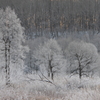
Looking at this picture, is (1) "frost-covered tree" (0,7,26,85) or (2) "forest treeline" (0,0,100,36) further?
(2) "forest treeline" (0,0,100,36)

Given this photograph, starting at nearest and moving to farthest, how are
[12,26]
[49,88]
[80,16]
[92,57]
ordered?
[49,88] → [12,26] → [92,57] → [80,16]

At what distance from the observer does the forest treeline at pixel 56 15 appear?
6894 cm

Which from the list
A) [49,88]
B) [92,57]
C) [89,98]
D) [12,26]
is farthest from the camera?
[92,57]

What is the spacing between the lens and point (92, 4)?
7862cm

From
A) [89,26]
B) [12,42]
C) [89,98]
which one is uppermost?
[89,26]

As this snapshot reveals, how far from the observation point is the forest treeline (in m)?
68.9

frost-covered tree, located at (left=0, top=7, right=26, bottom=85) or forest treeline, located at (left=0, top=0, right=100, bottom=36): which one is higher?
forest treeline, located at (left=0, top=0, right=100, bottom=36)

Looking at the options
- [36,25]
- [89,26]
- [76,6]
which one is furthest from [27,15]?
[89,26]

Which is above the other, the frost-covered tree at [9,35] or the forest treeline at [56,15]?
the forest treeline at [56,15]

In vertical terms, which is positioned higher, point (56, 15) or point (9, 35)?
point (56, 15)

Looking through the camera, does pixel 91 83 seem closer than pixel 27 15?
Yes

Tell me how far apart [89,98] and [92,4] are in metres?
83.6

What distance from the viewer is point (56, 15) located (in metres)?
76.3

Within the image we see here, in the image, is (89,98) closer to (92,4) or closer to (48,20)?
(48,20)
